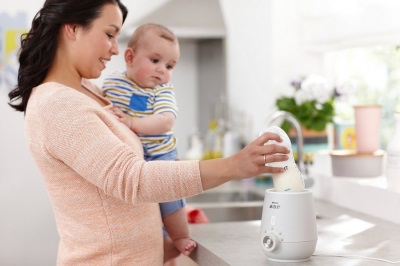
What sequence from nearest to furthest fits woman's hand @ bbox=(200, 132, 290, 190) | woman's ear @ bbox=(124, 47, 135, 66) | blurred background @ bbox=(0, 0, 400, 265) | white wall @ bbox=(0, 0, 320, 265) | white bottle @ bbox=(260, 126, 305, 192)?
woman's hand @ bbox=(200, 132, 290, 190), white bottle @ bbox=(260, 126, 305, 192), woman's ear @ bbox=(124, 47, 135, 66), blurred background @ bbox=(0, 0, 400, 265), white wall @ bbox=(0, 0, 320, 265)

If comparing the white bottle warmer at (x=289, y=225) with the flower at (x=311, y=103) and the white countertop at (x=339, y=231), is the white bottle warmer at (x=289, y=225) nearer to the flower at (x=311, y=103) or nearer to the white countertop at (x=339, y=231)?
the white countertop at (x=339, y=231)

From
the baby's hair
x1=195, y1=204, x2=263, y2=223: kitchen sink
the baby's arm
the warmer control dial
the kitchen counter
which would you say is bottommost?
x1=195, y1=204, x2=263, y2=223: kitchen sink

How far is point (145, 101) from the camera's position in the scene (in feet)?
6.30

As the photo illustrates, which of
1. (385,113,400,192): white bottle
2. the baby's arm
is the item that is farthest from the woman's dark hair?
(385,113,400,192): white bottle

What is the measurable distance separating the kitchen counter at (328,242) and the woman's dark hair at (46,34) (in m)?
0.62

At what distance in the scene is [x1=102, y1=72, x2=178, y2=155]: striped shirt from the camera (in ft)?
6.25

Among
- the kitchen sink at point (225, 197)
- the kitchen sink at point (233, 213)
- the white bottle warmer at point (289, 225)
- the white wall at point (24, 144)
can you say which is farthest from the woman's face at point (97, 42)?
the white wall at point (24, 144)

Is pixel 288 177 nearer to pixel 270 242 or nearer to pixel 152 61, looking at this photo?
pixel 270 242

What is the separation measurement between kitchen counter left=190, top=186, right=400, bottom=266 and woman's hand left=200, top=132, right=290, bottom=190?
0.26m

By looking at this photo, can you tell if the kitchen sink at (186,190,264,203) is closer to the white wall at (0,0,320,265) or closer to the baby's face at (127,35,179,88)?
the white wall at (0,0,320,265)

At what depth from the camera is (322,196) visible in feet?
8.63

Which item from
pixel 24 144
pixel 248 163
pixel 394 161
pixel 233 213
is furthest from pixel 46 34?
pixel 24 144

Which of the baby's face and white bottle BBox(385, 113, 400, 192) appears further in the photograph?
white bottle BBox(385, 113, 400, 192)

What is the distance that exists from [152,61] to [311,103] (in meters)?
1.17
